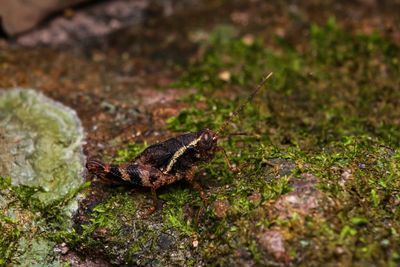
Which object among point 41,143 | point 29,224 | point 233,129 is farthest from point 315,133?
point 29,224

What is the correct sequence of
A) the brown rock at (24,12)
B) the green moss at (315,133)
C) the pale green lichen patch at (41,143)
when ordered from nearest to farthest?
the green moss at (315,133), the pale green lichen patch at (41,143), the brown rock at (24,12)

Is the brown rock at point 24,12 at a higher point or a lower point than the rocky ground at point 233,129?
higher

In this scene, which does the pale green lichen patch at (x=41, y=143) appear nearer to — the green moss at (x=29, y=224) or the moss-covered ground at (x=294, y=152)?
the green moss at (x=29, y=224)

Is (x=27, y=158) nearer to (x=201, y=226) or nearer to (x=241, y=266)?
(x=201, y=226)

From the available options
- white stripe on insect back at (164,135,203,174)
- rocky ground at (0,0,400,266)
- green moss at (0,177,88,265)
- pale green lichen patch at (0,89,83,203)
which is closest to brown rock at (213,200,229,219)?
rocky ground at (0,0,400,266)

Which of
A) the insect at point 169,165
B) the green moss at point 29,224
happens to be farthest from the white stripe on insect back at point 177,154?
the green moss at point 29,224

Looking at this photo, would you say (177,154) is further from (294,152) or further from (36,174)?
(36,174)
